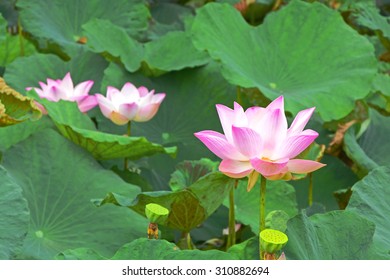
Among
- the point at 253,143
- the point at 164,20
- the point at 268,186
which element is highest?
the point at 253,143

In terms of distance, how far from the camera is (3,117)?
4.50 ft

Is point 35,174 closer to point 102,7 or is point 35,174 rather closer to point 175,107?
point 175,107

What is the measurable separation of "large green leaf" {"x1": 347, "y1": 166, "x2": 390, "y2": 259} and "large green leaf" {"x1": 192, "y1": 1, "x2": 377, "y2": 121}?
1.72 ft

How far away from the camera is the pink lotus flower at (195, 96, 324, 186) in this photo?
1135mm

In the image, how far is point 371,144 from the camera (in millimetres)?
1954

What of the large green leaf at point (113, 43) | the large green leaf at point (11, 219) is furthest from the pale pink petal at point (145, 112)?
the large green leaf at point (11, 219)

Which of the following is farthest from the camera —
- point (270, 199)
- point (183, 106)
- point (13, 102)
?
point (183, 106)

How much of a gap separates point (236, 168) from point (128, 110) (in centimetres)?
58

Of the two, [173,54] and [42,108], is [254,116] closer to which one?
[42,108]

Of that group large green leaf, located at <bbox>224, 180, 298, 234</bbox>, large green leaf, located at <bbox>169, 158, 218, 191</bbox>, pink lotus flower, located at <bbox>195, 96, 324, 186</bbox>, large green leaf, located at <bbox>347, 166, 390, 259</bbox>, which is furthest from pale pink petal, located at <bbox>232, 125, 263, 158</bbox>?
large green leaf, located at <bbox>224, 180, 298, 234</bbox>

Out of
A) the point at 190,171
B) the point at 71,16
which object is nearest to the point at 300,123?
the point at 190,171

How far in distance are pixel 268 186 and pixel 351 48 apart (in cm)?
52

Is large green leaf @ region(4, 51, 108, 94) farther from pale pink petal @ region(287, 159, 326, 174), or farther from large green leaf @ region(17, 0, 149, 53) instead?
pale pink petal @ region(287, 159, 326, 174)

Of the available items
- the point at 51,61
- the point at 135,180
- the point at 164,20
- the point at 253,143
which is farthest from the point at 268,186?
the point at 164,20
